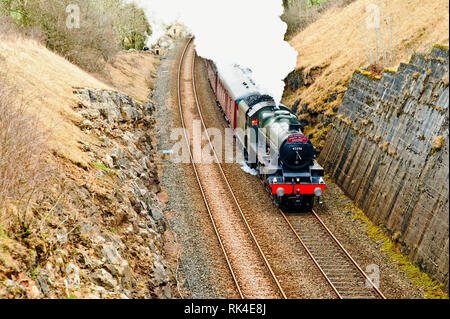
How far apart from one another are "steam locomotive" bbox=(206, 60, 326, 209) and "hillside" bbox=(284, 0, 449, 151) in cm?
411

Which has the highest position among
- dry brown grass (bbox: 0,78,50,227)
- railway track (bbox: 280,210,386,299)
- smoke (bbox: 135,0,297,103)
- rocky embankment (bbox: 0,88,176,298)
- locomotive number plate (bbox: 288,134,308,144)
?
smoke (bbox: 135,0,297,103)

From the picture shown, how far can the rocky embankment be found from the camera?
9.46 metres

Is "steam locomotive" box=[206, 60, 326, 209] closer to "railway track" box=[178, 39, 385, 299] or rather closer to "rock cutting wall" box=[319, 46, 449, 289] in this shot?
"railway track" box=[178, 39, 385, 299]

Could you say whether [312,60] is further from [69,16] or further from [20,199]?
[20,199]

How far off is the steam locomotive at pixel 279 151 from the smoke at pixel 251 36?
1425 millimetres

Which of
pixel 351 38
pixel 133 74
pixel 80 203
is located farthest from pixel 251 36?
pixel 80 203

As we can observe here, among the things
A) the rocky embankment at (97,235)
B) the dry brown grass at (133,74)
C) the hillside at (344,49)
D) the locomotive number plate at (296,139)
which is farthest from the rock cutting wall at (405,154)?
the dry brown grass at (133,74)

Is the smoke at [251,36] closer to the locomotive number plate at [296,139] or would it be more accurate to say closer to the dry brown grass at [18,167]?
the locomotive number plate at [296,139]

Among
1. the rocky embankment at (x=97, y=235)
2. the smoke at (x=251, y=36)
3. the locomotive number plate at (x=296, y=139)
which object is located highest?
the smoke at (x=251, y=36)

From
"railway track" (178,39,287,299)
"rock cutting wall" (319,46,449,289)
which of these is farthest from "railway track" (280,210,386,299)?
"rock cutting wall" (319,46,449,289)

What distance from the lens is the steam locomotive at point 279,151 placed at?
61.3 ft

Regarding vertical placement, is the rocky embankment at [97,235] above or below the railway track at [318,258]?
above

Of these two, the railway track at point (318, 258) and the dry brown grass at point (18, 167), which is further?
the railway track at point (318, 258)

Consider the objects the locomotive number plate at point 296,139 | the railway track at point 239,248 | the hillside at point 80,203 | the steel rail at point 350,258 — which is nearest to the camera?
the hillside at point 80,203
